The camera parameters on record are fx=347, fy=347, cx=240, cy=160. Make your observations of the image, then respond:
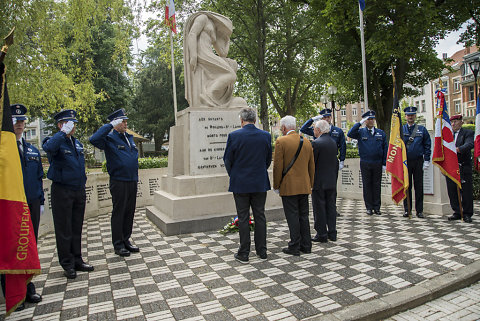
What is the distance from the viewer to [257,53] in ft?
70.0

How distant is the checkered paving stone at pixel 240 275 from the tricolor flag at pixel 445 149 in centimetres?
100

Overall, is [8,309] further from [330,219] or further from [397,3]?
[397,3]

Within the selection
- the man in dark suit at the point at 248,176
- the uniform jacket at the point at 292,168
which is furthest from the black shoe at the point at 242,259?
the uniform jacket at the point at 292,168

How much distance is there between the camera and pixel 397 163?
274 inches

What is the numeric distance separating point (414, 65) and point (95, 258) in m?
18.0

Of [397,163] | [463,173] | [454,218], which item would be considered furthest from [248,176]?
[463,173]

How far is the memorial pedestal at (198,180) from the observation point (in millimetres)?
6266

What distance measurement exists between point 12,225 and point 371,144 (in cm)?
676

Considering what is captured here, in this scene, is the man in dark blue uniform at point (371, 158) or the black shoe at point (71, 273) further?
the man in dark blue uniform at point (371, 158)

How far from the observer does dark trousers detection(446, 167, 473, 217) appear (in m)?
6.50

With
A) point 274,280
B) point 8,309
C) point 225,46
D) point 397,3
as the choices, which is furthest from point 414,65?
point 8,309

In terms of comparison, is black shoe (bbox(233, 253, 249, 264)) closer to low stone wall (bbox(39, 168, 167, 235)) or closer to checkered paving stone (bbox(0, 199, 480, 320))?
checkered paving stone (bbox(0, 199, 480, 320))

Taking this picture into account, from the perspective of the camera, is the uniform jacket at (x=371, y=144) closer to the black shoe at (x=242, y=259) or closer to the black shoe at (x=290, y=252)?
the black shoe at (x=290, y=252)

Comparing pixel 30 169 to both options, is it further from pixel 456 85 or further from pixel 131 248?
pixel 456 85
